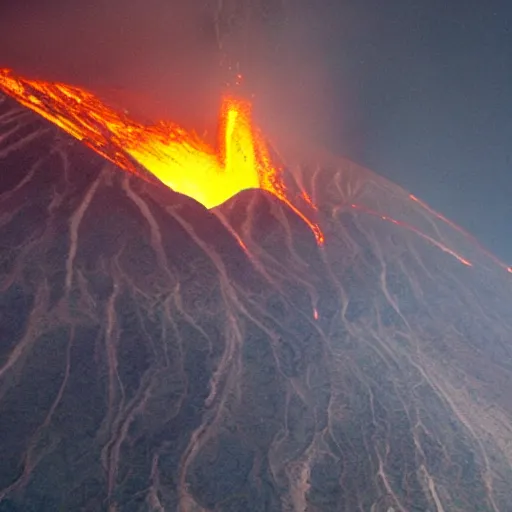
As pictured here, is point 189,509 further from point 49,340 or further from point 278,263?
point 278,263

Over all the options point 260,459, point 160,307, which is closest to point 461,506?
point 260,459

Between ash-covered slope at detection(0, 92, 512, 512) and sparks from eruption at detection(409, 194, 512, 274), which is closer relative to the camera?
ash-covered slope at detection(0, 92, 512, 512)

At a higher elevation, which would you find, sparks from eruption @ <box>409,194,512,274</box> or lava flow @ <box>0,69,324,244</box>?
sparks from eruption @ <box>409,194,512,274</box>

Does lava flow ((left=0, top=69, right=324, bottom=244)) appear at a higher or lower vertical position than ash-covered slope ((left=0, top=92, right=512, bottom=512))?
higher

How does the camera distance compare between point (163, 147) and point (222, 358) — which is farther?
point (163, 147)

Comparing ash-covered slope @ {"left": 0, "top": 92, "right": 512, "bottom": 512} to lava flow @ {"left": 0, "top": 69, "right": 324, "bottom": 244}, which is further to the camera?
lava flow @ {"left": 0, "top": 69, "right": 324, "bottom": 244}

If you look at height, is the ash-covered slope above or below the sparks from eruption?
below

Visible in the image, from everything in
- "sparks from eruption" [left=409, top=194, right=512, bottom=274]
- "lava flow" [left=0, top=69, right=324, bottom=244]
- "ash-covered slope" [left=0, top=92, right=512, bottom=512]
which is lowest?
"ash-covered slope" [left=0, top=92, right=512, bottom=512]
